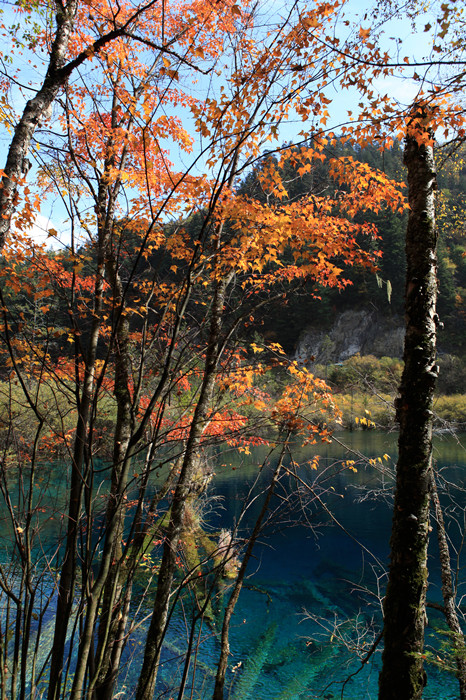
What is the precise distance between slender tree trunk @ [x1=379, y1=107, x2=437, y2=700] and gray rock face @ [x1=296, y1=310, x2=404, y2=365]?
132ft

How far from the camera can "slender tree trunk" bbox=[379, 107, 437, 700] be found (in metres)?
2.33

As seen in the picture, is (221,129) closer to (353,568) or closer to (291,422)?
(291,422)

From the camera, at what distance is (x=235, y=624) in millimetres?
8148

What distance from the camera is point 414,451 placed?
2523 millimetres

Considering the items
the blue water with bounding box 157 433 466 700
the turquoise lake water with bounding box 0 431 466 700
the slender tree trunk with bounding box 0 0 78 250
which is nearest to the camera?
the slender tree trunk with bounding box 0 0 78 250

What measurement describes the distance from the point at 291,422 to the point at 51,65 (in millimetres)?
3838

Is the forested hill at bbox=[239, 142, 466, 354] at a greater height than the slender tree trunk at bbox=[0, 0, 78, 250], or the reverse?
the forested hill at bbox=[239, 142, 466, 354]

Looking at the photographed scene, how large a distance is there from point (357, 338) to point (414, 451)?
45.0m

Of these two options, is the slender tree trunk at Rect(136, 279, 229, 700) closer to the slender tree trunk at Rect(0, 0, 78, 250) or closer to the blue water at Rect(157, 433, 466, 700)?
the blue water at Rect(157, 433, 466, 700)

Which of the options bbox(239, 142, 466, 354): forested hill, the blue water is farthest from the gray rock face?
the blue water

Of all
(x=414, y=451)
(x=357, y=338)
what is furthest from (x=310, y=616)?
(x=357, y=338)

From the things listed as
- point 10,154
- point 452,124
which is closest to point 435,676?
point 452,124

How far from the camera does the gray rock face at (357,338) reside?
43531 millimetres

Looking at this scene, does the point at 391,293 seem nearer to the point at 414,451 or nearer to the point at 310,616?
the point at 310,616
